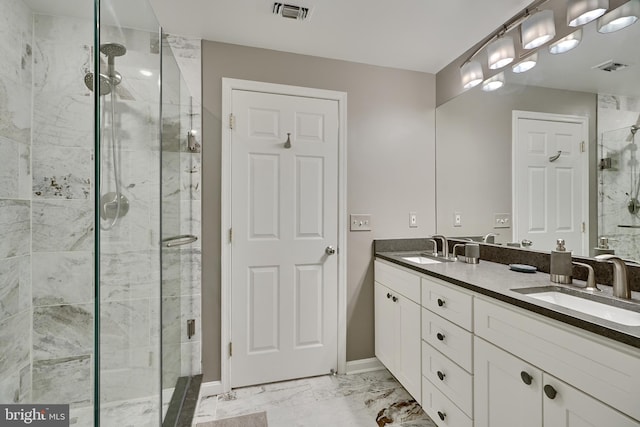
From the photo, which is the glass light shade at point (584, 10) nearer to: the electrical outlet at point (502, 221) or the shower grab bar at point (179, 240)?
the electrical outlet at point (502, 221)

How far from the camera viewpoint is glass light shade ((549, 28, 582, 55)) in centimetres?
149

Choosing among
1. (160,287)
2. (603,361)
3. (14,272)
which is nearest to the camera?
(603,361)

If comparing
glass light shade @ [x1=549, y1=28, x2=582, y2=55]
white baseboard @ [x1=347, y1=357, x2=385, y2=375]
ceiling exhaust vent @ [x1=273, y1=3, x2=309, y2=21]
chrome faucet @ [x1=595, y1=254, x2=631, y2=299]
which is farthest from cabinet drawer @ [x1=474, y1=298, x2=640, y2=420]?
ceiling exhaust vent @ [x1=273, y1=3, x2=309, y2=21]

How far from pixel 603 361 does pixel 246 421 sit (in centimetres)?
170

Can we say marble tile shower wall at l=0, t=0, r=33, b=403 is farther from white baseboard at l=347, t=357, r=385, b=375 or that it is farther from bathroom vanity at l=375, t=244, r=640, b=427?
bathroom vanity at l=375, t=244, r=640, b=427

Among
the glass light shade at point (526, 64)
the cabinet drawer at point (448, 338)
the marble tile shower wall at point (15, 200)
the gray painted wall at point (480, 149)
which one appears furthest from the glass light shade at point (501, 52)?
the marble tile shower wall at point (15, 200)

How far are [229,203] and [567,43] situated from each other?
2095 millimetres

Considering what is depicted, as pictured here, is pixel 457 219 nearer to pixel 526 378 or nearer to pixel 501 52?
pixel 501 52

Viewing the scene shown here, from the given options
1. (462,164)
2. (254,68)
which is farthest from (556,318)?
(254,68)

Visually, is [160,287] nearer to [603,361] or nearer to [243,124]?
[243,124]

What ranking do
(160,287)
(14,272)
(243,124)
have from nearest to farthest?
1. (14,272)
2. (160,287)
3. (243,124)

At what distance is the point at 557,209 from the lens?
1603 mm

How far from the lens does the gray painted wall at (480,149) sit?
1.76m

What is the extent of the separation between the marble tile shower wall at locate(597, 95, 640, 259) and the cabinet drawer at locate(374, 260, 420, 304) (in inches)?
35.4
